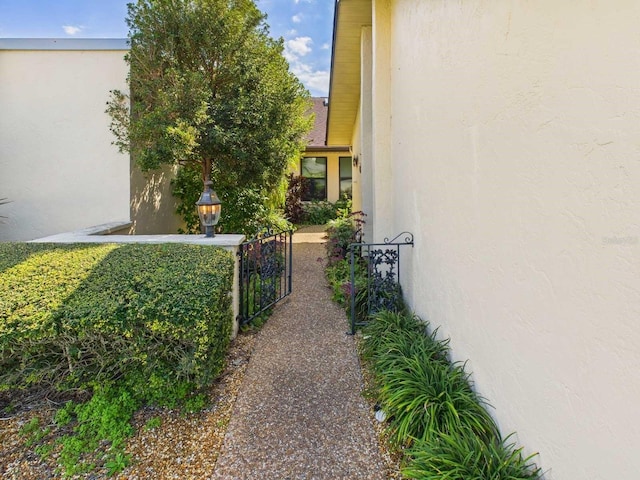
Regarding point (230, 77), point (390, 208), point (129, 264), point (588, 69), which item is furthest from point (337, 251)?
point (588, 69)

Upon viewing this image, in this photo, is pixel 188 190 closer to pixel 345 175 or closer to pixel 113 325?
pixel 113 325

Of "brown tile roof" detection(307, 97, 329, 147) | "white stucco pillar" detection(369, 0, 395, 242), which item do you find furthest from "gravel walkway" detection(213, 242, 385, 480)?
"brown tile roof" detection(307, 97, 329, 147)

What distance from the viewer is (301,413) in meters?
2.99

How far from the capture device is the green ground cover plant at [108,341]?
8.77ft

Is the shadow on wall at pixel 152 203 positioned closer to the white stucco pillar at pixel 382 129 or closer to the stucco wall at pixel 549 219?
the white stucco pillar at pixel 382 129

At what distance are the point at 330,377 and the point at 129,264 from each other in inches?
87.0

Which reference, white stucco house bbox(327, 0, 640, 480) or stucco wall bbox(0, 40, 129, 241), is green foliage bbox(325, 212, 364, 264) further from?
white stucco house bbox(327, 0, 640, 480)

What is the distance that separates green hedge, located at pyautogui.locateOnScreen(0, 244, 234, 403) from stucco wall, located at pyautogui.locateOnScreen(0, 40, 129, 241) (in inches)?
152

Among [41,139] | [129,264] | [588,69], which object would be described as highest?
[41,139]

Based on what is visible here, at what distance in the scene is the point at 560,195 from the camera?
1600 millimetres

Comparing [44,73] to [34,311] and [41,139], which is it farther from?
[34,311]

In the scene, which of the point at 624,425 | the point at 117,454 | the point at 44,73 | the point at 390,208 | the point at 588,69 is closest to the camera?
the point at 624,425

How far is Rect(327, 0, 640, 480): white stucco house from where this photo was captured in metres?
1.29

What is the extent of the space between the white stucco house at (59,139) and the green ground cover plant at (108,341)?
3.85 metres
